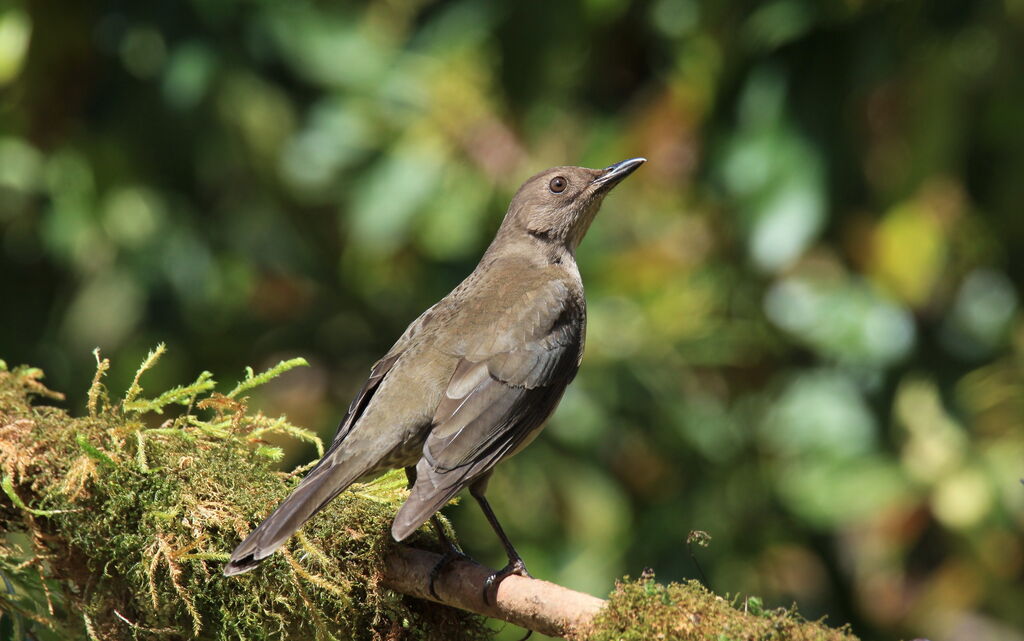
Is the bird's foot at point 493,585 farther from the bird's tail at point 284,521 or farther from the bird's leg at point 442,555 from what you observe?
the bird's tail at point 284,521

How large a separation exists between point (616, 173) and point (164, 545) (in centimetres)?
322

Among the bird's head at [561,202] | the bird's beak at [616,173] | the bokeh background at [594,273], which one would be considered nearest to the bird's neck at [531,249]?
the bird's head at [561,202]

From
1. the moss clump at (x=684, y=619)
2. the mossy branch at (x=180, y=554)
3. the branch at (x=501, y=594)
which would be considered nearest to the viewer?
the moss clump at (x=684, y=619)

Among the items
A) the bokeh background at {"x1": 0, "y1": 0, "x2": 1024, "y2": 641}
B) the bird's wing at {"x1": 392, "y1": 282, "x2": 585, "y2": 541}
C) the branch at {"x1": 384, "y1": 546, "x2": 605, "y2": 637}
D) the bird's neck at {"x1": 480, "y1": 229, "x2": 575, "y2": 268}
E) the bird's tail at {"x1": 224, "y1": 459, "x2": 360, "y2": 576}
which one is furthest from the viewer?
the bokeh background at {"x1": 0, "y1": 0, "x2": 1024, "y2": 641}

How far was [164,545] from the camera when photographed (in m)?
3.54

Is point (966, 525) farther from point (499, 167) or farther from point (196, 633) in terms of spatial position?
point (196, 633)

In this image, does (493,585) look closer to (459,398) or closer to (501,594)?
(501,594)

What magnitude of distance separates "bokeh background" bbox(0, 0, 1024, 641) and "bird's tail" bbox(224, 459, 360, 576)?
316 cm

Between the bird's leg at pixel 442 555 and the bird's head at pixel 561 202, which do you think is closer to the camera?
the bird's leg at pixel 442 555

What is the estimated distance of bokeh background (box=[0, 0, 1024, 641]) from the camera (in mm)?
7234

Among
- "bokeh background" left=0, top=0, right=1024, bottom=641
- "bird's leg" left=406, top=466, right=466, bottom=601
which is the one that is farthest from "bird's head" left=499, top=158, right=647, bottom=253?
"bird's leg" left=406, top=466, right=466, bottom=601

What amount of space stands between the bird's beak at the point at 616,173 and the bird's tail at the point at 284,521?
2.71 meters

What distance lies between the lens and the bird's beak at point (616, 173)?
604cm

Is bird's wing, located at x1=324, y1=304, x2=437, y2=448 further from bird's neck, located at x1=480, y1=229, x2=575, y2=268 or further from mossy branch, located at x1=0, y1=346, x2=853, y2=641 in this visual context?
bird's neck, located at x1=480, y1=229, x2=575, y2=268
